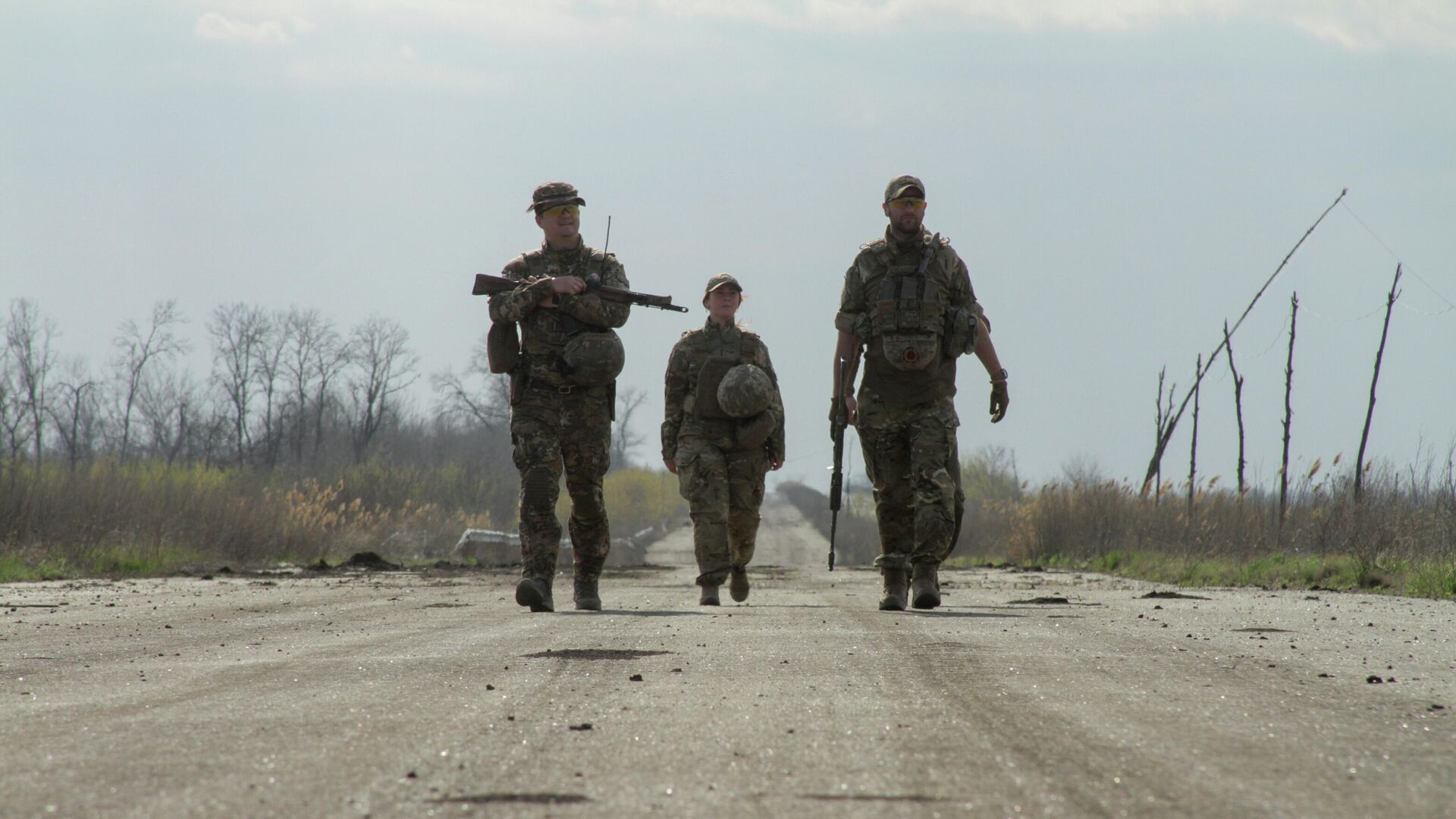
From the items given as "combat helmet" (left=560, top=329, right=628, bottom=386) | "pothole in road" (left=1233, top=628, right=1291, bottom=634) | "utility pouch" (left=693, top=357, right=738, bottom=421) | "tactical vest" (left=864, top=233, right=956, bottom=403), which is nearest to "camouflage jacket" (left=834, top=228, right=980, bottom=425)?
"tactical vest" (left=864, top=233, right=956, bottom=403)

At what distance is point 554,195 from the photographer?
26.2 feet

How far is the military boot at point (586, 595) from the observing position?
786cm

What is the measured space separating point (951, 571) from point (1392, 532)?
627 centimetres

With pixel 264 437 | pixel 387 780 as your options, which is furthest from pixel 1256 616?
pixel 264 437

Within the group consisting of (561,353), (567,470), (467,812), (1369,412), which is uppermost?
(1369,412)

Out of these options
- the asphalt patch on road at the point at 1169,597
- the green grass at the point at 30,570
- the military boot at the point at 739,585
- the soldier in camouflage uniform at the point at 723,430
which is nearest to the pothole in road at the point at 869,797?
the asphalt patch on road at the point at 1169,597

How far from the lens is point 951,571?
58.0ft

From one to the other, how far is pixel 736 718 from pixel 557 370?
482cm

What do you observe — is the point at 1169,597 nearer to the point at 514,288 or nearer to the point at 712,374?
the point at 712,374

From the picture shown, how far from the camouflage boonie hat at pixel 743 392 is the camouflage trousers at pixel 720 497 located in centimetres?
33

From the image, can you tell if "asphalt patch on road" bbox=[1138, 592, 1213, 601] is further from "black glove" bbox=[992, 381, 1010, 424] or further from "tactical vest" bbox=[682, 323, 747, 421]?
"tactical vest" bbox=[682, 323, 747, 421]

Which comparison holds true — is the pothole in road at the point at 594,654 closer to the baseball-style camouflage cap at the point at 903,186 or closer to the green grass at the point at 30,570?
the baseball-style camouflage cap at the point at 903,186

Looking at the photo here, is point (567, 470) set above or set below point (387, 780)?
above

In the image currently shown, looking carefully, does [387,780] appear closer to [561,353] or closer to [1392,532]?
[561,353]
